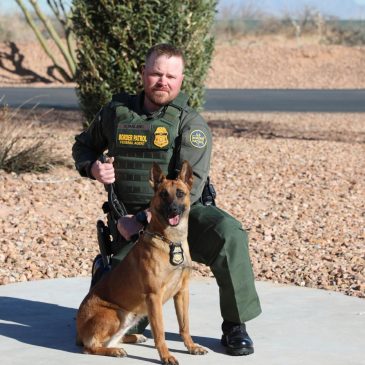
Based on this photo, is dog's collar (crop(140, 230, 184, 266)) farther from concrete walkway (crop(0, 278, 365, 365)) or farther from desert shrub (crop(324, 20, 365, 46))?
desert shrub (crop(324, 20, 365, 46))

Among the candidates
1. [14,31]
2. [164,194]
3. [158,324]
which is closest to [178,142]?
[164,194]

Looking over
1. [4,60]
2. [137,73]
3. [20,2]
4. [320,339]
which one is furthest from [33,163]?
[4,60]

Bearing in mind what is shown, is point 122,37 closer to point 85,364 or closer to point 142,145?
point 142,145

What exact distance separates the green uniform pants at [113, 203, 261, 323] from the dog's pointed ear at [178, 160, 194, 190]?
1.14 ft

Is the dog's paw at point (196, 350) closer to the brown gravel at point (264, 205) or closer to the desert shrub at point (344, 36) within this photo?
the brown gravel at point (264, 205)

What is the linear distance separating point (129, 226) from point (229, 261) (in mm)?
553

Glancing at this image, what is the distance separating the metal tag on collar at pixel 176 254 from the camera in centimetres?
477

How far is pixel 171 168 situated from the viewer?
17.3 feet

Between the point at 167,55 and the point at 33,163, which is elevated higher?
the point at 167,55

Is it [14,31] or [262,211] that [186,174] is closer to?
[262,211]

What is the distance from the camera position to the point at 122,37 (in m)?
11.1

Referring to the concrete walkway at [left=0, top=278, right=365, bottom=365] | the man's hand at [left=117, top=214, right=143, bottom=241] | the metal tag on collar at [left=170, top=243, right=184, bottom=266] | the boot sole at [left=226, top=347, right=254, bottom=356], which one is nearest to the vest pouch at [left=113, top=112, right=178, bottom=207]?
the man's hand at [left=117, top=214, right=143, bottom=241]

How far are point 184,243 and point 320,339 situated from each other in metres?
1.04

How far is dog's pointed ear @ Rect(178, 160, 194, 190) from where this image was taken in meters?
4.79
